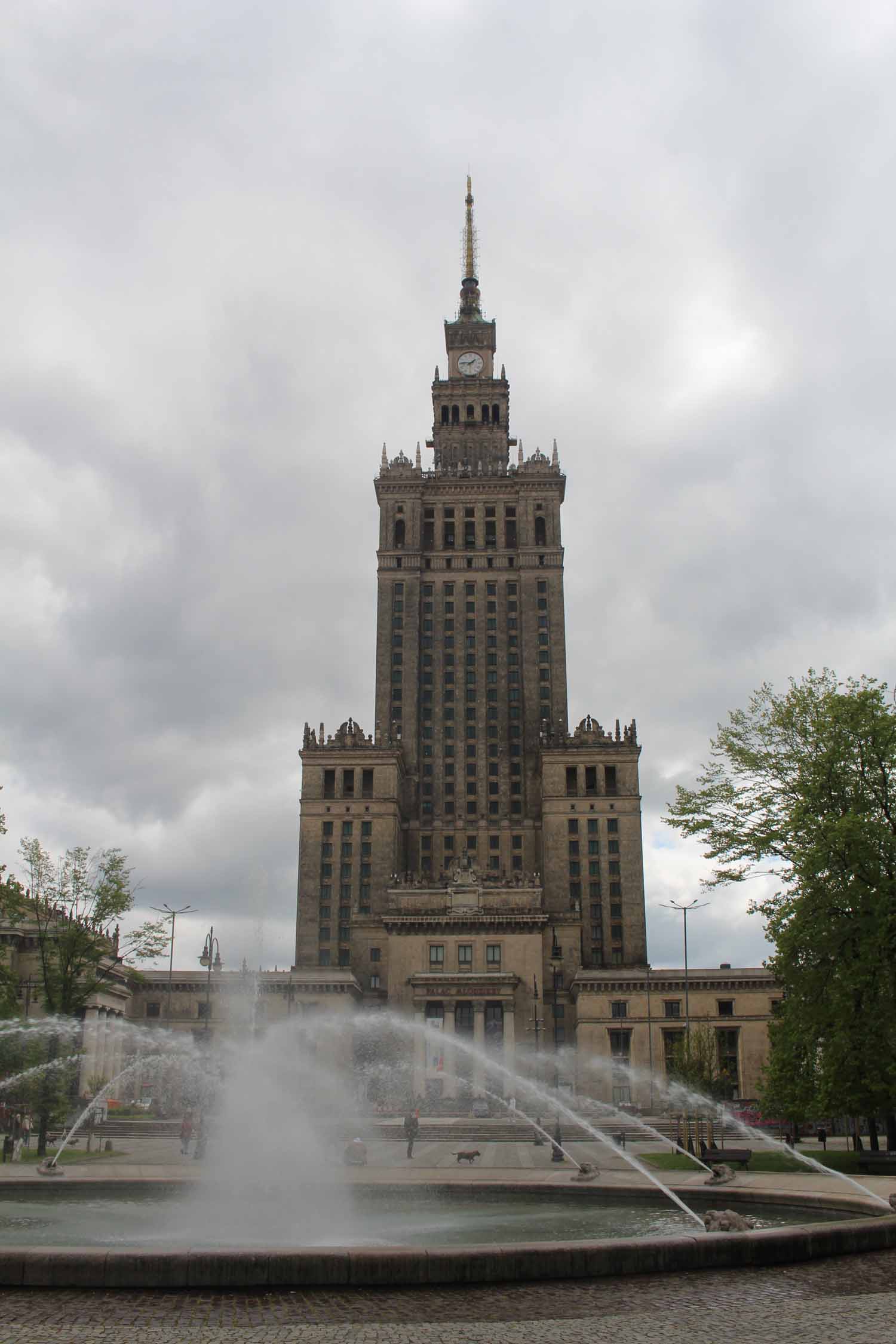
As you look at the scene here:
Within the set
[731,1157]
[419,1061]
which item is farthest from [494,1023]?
[731,1157]

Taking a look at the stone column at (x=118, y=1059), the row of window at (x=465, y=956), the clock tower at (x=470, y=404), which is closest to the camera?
the stone column at (x=118, y=1059)

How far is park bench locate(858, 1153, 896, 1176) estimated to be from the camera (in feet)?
124

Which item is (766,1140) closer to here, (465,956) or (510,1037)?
(510,1037)

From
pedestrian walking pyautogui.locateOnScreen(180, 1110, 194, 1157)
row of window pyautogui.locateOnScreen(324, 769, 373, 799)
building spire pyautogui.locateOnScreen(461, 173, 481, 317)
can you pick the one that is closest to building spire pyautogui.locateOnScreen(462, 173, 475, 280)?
building spire pyautogui.locateOnScreen(461, 173, 481, 317)

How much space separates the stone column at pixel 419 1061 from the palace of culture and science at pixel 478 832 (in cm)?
22

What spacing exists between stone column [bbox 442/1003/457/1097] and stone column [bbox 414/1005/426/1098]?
6.00 ft

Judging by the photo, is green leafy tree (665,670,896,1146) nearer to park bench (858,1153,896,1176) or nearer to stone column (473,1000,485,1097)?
park bench (858,1153,896,1176)

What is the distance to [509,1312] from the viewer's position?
14156 millimetres

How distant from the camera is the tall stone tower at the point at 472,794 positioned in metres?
106

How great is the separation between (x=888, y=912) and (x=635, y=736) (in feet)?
293

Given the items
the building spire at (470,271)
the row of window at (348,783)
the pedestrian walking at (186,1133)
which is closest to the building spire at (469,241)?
the building spire at (470,271)

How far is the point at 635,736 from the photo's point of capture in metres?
128

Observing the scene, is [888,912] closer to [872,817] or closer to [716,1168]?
[872,817]

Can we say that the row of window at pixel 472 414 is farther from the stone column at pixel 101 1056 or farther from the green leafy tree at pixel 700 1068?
the green leafy tree at pixel 700 1068
